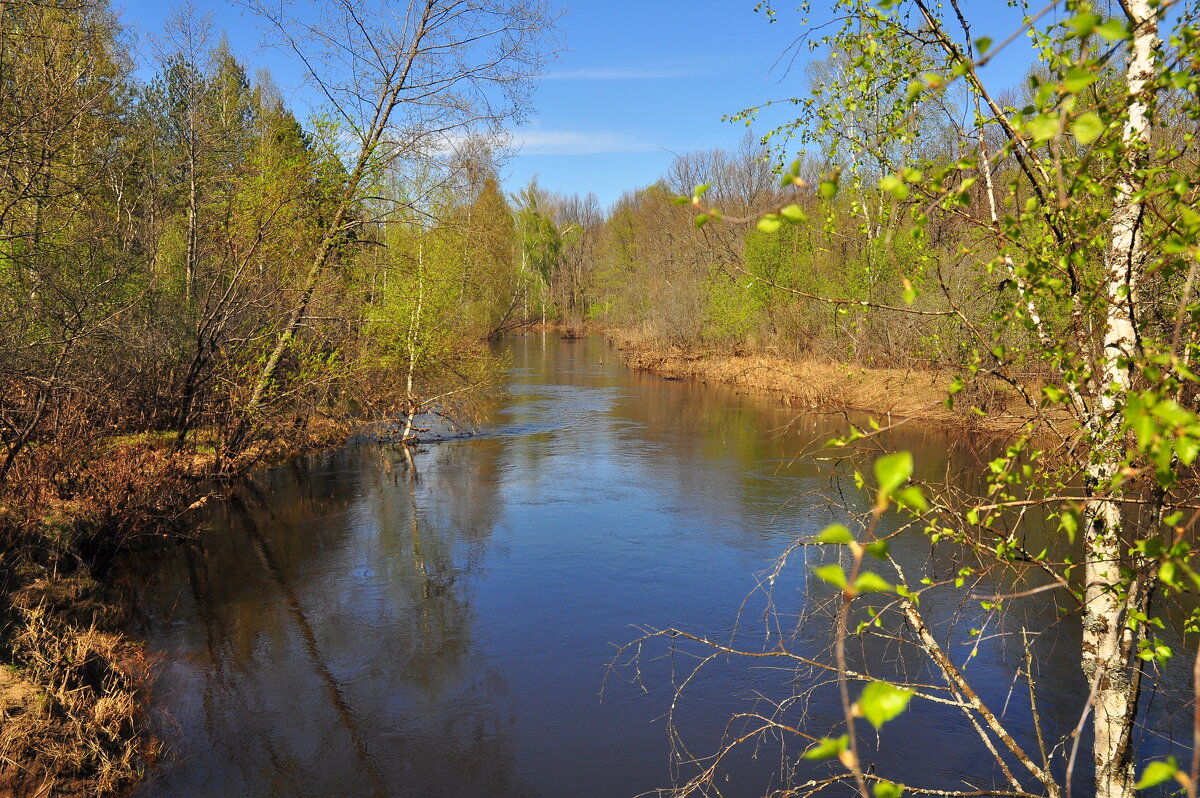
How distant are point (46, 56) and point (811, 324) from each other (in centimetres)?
2628

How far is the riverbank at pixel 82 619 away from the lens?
20.1ft

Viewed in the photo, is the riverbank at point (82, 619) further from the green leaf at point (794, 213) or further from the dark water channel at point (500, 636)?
the green leaf at point (794, 213)

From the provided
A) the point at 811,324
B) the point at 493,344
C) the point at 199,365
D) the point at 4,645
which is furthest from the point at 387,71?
the point at 493,344

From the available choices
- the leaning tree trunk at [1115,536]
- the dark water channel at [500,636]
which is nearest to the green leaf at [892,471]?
the leaning tree trunk at [1115,536]

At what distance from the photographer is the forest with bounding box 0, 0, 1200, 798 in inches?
110

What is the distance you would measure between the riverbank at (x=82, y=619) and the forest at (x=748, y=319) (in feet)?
0.12

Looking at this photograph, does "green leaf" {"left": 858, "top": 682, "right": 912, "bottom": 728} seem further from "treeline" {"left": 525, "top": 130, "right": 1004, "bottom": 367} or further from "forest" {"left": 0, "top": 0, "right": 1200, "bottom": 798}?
"treeline" {"left": 525, "top": 130, "right": 1004, "bottom": 367}

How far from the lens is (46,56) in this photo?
9.88 metres

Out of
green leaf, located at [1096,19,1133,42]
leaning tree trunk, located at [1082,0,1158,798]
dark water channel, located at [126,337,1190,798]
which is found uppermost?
green leaf, located at [1096,19,1133,42]

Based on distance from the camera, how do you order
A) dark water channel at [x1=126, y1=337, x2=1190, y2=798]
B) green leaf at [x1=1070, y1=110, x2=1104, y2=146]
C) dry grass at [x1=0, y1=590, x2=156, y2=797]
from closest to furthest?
green leaf at [x1=1070, y1=110, x2=1104, y2=146] → dry grass at [x1=0, y1=590, x2=156, y2=797] → dark water channel at [x1=126, y1=337, x2=1190, y2=798]

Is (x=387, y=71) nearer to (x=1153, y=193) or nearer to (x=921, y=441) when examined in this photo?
(x=921, y=441)

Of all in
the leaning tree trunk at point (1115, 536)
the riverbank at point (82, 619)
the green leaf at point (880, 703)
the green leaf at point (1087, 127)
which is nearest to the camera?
the green leaf at point (880, 703)

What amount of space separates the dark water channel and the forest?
2.03ft

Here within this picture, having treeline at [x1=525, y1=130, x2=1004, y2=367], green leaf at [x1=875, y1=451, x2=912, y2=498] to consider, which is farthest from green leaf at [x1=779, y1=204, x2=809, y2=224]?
treeline at [x1=525, y1=130, x2=1004, y2=367]
